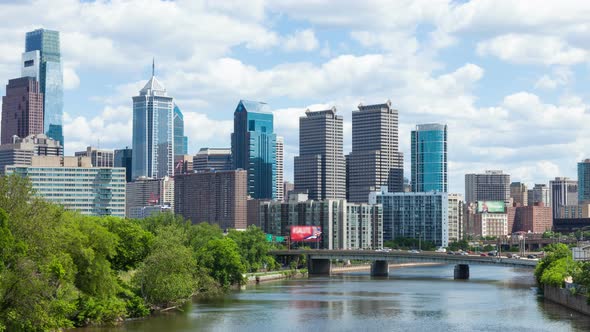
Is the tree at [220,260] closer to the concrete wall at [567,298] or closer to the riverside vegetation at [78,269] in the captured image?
the riverside vegetation at [78,269]

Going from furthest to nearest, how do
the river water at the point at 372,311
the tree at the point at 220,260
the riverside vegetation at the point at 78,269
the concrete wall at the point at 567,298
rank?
the tree at the point at 220,260, the concrete wall at the point at 567,298, the river water at the point at 372,311, the riverside vegetation at the point at 78,269

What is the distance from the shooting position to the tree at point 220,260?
5778 inches

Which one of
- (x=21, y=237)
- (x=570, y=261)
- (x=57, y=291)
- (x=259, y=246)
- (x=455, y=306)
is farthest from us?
(x=259, y=246)

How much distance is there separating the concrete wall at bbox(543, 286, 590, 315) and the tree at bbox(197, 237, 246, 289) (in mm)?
46157

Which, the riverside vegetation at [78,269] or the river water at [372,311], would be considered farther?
the river water at [372,311]

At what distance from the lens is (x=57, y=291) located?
84812 millimetres

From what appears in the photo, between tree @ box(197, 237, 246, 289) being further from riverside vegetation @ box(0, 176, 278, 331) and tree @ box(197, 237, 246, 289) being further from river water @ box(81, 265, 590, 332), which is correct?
river water @ box(81, 265, 590, 332)

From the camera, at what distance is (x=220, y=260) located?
486 ft

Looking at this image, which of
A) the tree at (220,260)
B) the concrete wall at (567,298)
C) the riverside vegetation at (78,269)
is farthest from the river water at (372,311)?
the tree at (220,260)

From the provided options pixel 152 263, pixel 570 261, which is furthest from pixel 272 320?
pixel 570 261

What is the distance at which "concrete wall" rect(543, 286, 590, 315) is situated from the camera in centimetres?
10854

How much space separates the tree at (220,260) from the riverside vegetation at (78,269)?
36 centimetres

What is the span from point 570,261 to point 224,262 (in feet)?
165

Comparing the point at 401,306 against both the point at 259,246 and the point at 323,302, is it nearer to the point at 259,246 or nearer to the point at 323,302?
the point at 323,302
